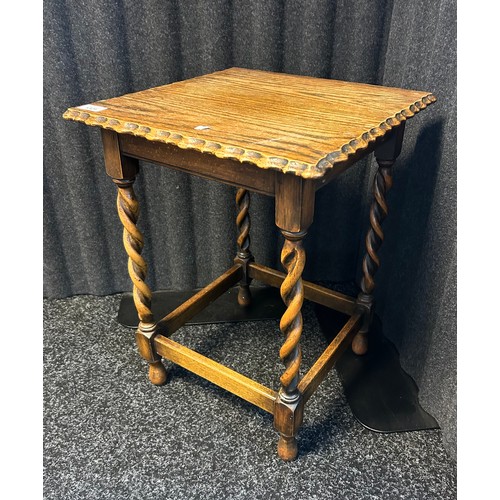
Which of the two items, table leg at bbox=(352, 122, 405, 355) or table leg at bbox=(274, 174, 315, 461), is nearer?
table leg at bbox=(274, 174, 315, 461)

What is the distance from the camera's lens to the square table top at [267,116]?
2.22 ft

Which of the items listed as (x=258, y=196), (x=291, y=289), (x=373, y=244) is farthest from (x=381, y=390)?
(x=258, y=196)

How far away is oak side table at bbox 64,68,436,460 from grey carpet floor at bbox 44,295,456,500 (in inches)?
2.7

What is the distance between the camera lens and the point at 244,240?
1.28 meters

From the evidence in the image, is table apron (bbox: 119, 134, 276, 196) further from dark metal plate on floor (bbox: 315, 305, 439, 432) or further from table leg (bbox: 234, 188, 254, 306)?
dark metal plate on floor (bbox: 315, 305, 439, 432)

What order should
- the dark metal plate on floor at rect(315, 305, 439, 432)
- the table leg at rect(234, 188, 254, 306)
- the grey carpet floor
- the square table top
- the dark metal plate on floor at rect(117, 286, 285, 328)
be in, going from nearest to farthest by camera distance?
the square table top < the grey carpet floor < the dark metal plate on floor at rect(315, 305, 439, 432) < the table leg at rect(234, 188, 254, 306) < the dark metal plate on floor at rect(117, 286, 285, 328)

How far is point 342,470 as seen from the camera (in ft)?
3.08

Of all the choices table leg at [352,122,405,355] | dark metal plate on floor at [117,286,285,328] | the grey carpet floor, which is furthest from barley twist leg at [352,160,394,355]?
dark metal plate on floor at [117,286,285,328]

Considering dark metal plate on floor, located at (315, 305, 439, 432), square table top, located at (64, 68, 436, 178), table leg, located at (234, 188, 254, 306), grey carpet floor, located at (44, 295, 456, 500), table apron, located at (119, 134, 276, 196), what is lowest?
grey carpet floor, located at (44, 295, 456, 500)

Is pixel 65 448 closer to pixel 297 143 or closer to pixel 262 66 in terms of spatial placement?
pixel 297 143

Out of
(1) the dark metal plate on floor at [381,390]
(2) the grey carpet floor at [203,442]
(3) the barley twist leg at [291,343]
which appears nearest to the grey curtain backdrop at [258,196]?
(1) the dark metal plate on floor at [381,390]

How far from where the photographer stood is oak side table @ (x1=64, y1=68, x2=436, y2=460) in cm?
70

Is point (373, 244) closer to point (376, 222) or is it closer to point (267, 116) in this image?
point (376, 222)

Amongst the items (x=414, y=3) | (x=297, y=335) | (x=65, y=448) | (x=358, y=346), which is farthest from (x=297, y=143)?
(x=65, y=448)
